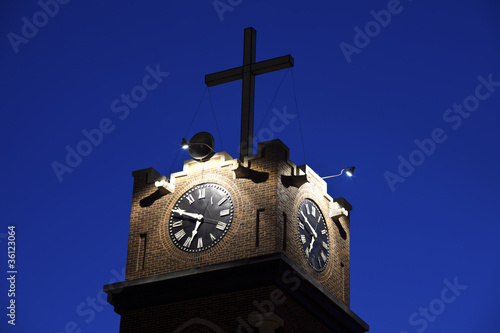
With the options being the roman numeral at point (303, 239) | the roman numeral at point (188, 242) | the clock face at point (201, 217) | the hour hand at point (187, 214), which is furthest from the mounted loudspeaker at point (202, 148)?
the roman numeral at point (303, 239)

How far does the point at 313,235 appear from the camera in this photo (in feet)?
144

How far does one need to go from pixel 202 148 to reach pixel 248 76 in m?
3.35

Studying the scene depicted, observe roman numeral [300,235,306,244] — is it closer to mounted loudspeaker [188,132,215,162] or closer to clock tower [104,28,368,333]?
clock tower [104,28,368,333]

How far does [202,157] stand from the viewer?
4406cm

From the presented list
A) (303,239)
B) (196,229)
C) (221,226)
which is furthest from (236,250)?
(303,239)

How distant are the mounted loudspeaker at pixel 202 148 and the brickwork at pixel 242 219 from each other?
24cm

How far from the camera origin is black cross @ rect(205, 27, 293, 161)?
147ft

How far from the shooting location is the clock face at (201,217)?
42.8 meters

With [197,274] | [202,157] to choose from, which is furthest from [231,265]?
[202,157]

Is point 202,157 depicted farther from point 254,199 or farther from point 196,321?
point 196,321

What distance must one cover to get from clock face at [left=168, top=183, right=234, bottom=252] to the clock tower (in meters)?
0.03

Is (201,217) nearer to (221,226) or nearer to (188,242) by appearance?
(221,226)

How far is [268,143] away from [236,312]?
5706 millimetres

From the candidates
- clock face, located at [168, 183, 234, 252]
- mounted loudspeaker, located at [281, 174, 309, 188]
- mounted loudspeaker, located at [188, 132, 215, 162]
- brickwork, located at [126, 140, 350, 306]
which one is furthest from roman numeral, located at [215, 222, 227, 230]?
mounted loudspeaker, located at [188, 132, 215, 162]
